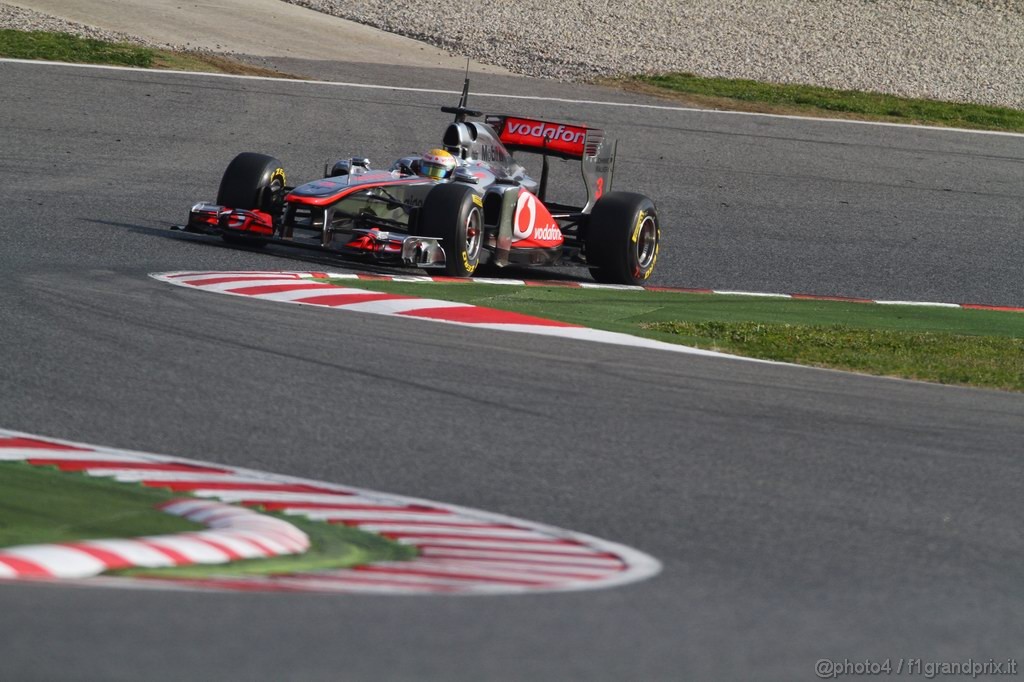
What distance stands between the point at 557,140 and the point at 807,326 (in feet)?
10.5

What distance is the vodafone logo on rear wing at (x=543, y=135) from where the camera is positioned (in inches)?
512

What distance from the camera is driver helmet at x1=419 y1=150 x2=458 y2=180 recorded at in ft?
39.7

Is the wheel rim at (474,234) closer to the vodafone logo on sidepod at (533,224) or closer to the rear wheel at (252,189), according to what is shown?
the vodafone logo on sidepod at (533,224)

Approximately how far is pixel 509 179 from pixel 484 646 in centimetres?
935

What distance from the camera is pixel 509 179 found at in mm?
→ 12586

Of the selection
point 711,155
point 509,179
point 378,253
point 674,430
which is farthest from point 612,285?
point 711,155

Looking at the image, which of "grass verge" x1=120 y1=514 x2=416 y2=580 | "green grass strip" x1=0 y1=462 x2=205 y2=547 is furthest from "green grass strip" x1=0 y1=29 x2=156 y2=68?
"grass verge" x1=120 y1=514 x2=416 y2=580

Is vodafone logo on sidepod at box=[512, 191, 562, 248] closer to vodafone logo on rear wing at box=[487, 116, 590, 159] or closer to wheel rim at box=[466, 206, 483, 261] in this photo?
wheel rim at box=[466, 206, 483, 261]

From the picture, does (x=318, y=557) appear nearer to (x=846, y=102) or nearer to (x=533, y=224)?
(x=533, y=224)

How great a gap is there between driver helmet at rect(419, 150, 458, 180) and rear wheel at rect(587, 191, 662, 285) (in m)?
1.37

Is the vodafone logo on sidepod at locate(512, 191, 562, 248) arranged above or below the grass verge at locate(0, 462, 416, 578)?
above

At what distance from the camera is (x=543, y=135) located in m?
13.0

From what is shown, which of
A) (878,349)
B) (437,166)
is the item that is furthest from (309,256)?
(878,349)

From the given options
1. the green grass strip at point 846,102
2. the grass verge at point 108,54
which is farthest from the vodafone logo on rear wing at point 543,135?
the green grass strip at point 846,102
